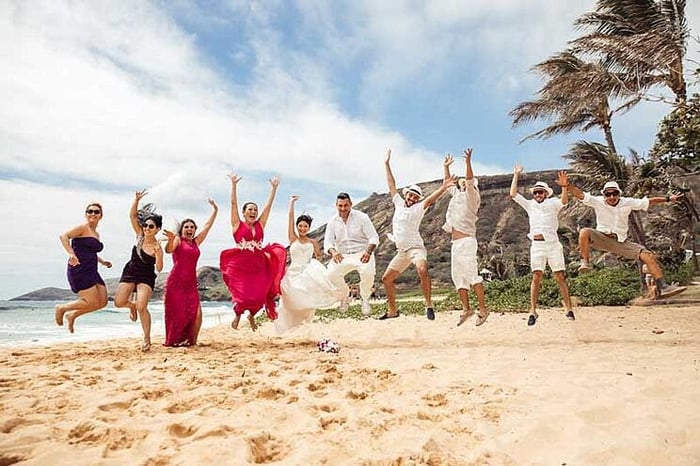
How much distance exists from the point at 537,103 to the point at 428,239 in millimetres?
46627

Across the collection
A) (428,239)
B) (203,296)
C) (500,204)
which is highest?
(500,204)

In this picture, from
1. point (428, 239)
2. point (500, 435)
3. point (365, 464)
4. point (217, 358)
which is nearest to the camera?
point (365, 464)

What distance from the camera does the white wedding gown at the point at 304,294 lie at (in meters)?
7.61

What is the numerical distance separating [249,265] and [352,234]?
6.12ft

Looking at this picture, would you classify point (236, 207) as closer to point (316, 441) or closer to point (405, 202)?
point (405, 202)

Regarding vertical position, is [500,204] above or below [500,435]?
above

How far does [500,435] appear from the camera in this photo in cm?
292

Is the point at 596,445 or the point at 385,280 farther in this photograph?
the point at 385,280

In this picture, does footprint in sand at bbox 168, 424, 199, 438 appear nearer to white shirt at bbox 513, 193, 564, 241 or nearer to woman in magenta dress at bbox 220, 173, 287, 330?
woman in magenta dress at bbox 220, 173, 287, 330

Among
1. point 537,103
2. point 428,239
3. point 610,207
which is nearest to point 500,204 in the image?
point 428,239

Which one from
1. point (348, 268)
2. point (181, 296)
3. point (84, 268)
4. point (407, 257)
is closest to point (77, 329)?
point (84, 268)

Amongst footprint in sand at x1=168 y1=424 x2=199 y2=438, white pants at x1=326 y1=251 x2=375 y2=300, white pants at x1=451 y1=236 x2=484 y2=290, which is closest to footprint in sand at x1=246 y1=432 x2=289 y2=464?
footprint in sand at x1=168 y1=424 x2=199 y2=438

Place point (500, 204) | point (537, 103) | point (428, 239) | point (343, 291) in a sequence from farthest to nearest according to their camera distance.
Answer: point (500, 204) < point (428, 239) < point (537, 103) < point (343, 291)

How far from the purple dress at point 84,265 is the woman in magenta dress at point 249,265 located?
1.98 m
